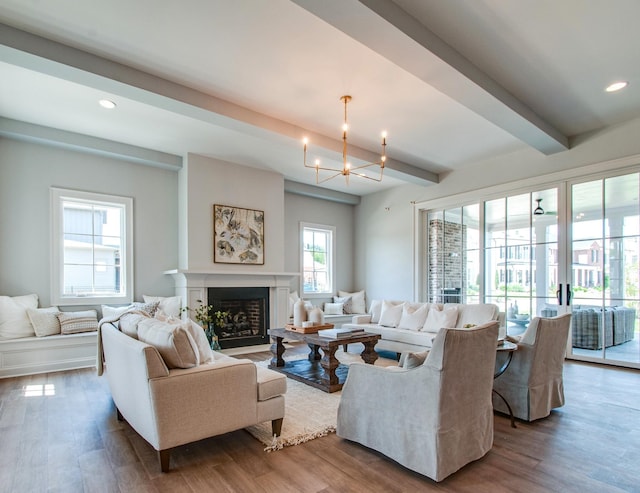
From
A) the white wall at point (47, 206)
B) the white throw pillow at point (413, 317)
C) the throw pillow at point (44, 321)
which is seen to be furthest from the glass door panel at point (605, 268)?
the throw pillow at point (44, 321)

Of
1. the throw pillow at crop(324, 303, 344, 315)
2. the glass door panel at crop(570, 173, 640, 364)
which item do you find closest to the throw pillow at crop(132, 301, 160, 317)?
the throw pillow at crop(324, 303, 344, 315)

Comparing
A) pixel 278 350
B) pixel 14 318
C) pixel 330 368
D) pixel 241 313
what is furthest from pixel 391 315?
pixel 14 318

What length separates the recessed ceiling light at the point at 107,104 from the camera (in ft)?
12.7

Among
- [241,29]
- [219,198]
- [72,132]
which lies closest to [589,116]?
[241,29]

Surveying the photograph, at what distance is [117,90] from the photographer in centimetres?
330

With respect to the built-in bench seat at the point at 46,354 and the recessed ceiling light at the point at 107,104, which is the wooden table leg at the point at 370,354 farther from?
the recessed ceiling light at the point at 107,104

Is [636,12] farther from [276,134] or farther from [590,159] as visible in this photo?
[276,134]

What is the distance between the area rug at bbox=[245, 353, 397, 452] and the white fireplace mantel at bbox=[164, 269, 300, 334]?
90.2 inches

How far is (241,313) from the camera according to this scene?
6047 mm

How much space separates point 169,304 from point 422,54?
4.54 meters

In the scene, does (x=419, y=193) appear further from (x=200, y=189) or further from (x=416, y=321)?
(x=200, y=189)

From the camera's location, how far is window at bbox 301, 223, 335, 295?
7.62 m

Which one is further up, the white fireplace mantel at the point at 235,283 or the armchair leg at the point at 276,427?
the white fireplace mantel at the point at 235,283

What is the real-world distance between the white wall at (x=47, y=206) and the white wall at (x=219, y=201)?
12.3 inches
